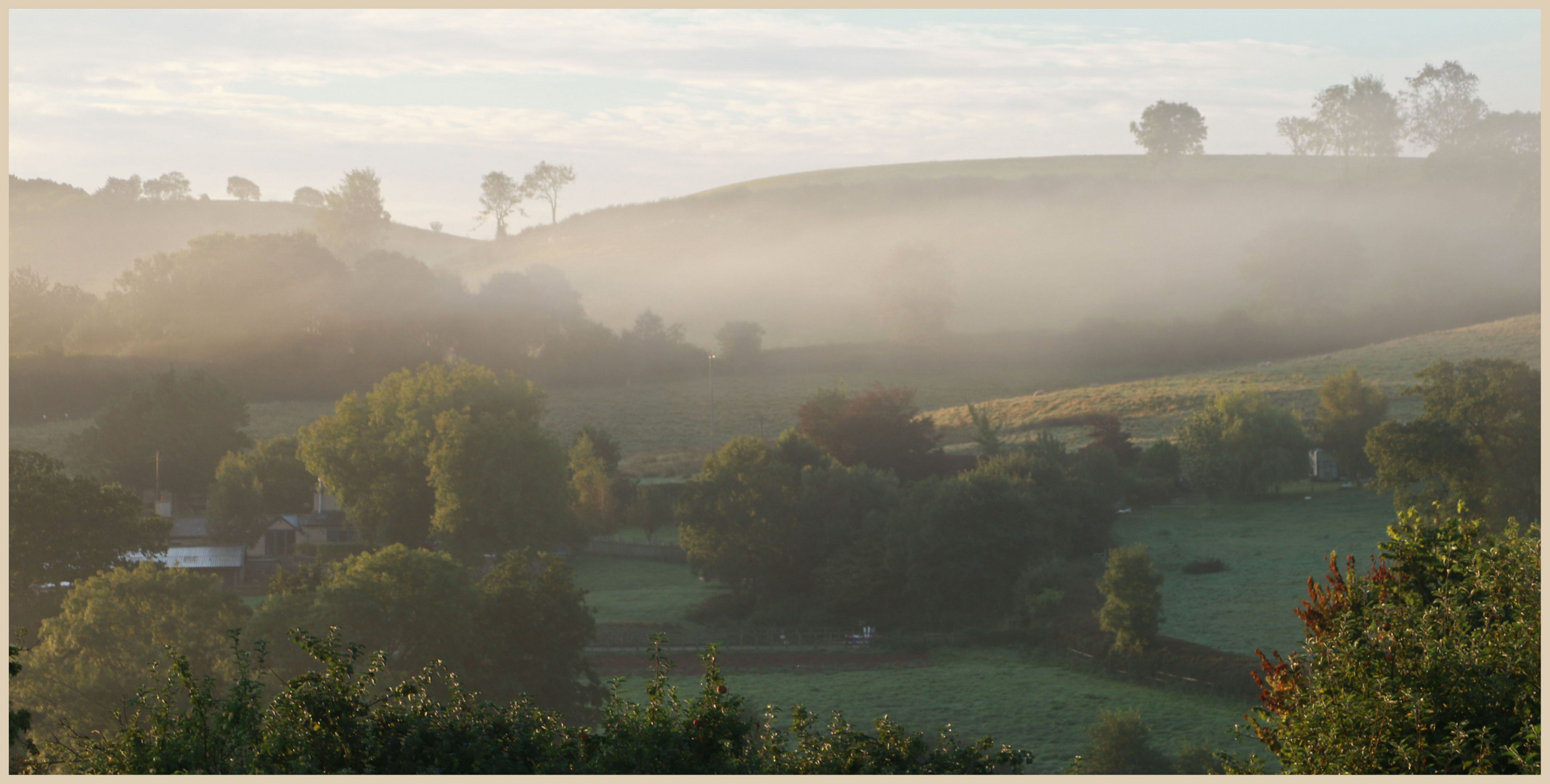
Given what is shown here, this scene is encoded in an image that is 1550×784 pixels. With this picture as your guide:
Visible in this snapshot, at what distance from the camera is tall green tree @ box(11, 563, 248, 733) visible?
26.7 m

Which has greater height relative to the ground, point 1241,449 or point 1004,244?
point 1004,244

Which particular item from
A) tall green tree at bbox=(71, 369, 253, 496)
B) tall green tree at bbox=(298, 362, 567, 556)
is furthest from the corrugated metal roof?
tall green tree at bbox=(71, 369, 253, 496)

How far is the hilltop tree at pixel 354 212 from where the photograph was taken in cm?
11538

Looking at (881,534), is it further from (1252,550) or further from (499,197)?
(499,197)

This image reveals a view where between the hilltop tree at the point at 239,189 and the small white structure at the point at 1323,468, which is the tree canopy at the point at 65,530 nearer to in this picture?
the small white structure at the point at 1323,468

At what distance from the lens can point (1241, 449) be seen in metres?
46.5

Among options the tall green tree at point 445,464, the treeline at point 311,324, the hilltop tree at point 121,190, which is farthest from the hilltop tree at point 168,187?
the tall green tree at point 445,464

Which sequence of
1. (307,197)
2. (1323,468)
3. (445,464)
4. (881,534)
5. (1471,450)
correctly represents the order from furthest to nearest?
1. (307,197)
2. (1323,468)
3. (445,464)
4. (881,534)
5. (1471,450)

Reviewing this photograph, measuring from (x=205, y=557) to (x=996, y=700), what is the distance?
1185 inches

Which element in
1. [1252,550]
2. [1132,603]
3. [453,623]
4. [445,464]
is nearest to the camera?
[453,623]

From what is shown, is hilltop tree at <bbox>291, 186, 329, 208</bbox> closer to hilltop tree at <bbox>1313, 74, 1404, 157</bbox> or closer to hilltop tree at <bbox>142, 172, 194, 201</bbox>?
hilltop tree at <bbox>142, 172, 194, 201</bbox>

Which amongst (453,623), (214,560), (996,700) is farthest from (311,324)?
(996,700)

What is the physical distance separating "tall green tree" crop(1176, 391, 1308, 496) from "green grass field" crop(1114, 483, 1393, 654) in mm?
861

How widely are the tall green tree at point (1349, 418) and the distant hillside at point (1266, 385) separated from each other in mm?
→ 3720
